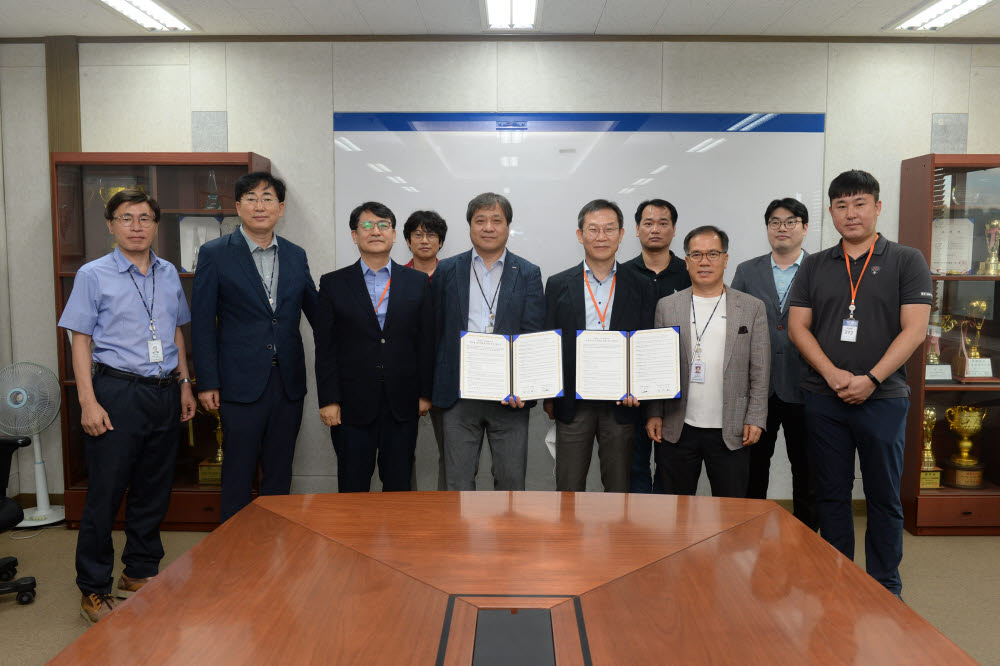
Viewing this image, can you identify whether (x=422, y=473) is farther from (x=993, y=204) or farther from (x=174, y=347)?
Answer: (x=993, y=204)

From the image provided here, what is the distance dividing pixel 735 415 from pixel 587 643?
1740 millimetres

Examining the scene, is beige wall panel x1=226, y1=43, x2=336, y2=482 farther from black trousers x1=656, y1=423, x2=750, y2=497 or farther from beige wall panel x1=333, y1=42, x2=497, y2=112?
black trousers x1=656, y1=423, x2=750, y2=497

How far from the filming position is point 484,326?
2.97 m

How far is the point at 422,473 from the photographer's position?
432cm

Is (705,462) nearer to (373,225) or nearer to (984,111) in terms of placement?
(373,225)

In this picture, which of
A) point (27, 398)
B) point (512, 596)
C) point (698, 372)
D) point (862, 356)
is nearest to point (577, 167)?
point (698, 372)

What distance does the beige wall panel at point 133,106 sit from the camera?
4.22 meters

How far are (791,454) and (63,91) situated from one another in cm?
528

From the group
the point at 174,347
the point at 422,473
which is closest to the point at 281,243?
the point at 174,347

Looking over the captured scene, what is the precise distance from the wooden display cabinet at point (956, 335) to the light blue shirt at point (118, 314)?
445 cm

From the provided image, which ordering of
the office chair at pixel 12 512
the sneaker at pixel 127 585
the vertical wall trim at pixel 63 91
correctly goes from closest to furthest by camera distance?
the office chair at pixel 12 512
the sneaker at pixel 127 585
the vertical wall trim at pixel 63 91

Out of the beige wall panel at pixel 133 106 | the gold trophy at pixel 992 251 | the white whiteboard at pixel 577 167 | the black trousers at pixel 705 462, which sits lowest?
the black trousers at pixel 705 462

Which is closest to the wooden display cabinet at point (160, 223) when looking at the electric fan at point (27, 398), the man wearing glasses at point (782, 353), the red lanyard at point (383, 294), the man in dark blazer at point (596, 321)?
the electric fan at point (27, 398)

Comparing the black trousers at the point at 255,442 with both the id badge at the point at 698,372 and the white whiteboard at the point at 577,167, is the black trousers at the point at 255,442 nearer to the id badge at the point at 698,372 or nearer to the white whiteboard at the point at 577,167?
the white whiteboard at the point at 577,167
